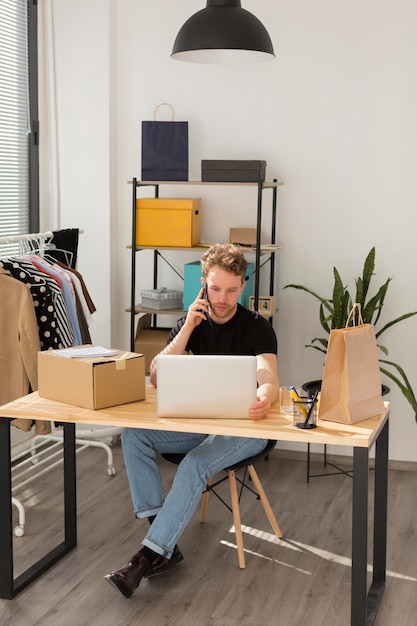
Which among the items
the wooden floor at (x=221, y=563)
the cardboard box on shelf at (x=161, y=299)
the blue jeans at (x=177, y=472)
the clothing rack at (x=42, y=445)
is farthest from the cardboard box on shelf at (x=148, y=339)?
the blue jeans at (x=177, y=472)

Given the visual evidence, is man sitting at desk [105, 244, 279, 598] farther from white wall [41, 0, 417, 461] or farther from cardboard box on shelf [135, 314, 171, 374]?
white wall [41, 0, 417, 461]

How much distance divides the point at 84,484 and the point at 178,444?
3.92 feet

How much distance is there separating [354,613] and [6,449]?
132 cm

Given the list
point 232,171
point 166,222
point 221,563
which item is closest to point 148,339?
point 166,222

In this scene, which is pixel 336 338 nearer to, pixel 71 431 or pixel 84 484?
pixel 71 431

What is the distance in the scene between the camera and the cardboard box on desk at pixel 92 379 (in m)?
2.98

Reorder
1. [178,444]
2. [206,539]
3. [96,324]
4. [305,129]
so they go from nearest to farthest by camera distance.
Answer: [178,444], [206,539], [305,129], [96,324]

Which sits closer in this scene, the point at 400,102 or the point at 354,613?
the point at 354,613

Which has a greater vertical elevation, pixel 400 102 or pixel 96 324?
pixel 400 102

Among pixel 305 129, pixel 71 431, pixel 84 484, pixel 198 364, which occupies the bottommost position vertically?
pixel 84 484

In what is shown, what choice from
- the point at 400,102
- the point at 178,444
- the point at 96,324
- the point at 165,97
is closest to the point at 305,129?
the point at 400,102

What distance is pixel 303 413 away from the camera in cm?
283

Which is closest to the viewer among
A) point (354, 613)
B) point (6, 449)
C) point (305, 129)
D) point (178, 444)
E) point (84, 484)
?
point (354, 613)

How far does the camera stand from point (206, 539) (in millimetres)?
3709
